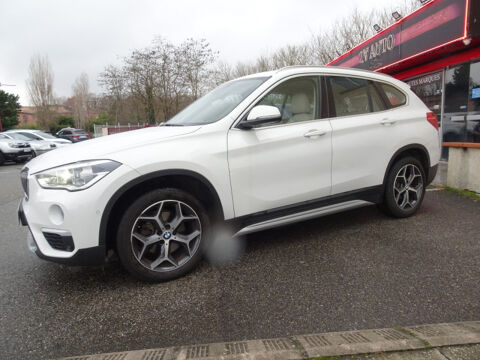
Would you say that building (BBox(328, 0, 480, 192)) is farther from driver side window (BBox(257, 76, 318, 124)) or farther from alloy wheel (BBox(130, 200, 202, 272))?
alloy wheel (BBox(130, 200, 202, 272))

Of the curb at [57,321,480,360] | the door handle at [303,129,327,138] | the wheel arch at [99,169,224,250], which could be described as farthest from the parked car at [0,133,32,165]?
the curb at [57,321,480,360]

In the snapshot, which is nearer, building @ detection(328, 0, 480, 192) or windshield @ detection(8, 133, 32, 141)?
building @ detection(328, 0, 480, 192)

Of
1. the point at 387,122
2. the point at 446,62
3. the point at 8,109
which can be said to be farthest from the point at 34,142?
the point at 8,109

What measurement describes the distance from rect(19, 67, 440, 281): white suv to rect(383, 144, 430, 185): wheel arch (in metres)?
0.02

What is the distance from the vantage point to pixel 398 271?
2.56 meters

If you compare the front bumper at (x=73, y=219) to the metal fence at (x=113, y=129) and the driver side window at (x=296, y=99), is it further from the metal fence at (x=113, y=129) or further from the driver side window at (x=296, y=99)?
the metal fence at (x=113, y=129)

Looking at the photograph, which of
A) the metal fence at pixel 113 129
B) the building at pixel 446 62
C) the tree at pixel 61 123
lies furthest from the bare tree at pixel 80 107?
the building at pixel 446 62

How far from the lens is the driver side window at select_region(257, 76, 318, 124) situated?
3006mm

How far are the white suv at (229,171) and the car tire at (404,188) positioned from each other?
2cm

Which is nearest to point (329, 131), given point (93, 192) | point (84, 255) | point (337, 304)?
point (337, 304)

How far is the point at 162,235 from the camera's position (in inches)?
96.6

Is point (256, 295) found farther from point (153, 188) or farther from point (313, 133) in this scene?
point (313, 133)

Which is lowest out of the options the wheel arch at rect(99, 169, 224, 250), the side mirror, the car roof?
the wheel arch at rect(99, 169, 224, 250)

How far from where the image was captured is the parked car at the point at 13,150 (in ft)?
43.6
